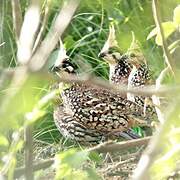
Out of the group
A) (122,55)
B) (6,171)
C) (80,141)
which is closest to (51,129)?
(80,141)

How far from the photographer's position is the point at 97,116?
14.1ft

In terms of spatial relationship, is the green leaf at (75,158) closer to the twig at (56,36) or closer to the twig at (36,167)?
the twig at (36,167)

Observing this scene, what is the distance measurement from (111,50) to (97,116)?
56cm

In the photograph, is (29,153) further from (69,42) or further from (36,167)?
(69,42)

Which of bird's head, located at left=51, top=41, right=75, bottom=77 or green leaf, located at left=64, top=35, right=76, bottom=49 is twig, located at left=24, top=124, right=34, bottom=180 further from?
green leaf, located at left=64, top=35, right=76, bottom=49

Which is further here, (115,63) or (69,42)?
(69,42)

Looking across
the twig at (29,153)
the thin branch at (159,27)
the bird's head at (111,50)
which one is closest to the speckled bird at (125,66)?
the bird's head at (111,50)

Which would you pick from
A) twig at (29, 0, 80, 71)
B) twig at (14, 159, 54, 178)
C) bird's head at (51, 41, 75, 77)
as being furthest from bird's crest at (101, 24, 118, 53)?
twig at (29, 0, 80, 71)

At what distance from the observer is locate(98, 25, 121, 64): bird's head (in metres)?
4.50

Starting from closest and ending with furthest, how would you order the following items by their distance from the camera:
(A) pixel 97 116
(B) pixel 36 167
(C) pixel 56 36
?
(C) pixel 56 36, (B) pixel 36 167, (A) pixel 97 116

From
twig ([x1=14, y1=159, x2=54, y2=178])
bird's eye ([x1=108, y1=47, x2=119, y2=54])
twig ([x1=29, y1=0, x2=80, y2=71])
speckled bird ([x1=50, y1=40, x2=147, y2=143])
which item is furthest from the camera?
bird's eye ([x1=108, y1=47, x2=119, y2=54])

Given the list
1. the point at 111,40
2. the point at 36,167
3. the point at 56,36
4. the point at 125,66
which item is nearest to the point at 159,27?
the point at 36,167

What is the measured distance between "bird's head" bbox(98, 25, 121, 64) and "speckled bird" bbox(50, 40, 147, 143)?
295 millimetres

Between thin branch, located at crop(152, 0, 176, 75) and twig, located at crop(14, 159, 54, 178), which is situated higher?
thin branch, located at crop(152, 0, 176, 75)
